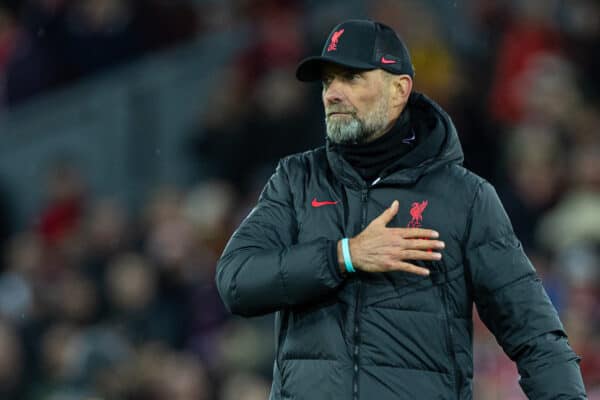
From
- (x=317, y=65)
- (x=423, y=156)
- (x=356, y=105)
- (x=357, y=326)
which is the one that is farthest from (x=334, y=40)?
(x=357, y=326)

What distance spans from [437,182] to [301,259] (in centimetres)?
49

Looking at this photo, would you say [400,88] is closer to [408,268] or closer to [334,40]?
[334,40]

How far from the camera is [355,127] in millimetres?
4199

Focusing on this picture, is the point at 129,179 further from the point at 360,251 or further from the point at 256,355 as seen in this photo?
the point at 360,251

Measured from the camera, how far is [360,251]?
3.96 meters

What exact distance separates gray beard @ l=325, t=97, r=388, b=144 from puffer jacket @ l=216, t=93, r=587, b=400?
0.25 ft

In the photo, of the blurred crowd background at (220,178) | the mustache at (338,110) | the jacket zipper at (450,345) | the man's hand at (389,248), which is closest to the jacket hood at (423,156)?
the mustache at (338,110)

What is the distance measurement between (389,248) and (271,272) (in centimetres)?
34

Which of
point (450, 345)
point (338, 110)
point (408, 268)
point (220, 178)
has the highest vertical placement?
point (338, 110)

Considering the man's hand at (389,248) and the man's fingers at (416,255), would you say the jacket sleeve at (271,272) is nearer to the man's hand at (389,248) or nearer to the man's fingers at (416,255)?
the man's hand at (389,248)

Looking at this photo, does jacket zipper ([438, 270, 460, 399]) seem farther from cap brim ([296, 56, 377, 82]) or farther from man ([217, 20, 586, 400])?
cap brim ([296, 56, 377, 82])

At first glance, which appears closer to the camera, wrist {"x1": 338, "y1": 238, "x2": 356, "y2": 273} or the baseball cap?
wrist {"x1": 338, "y1": 238, "x2": 356, "y2": 273}

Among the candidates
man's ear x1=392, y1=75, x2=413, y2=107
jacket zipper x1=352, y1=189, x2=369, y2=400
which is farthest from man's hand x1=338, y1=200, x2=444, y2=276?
man's ear x1=392, y1=75, x2=413, y2=107

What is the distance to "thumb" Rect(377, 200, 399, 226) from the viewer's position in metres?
3.98
